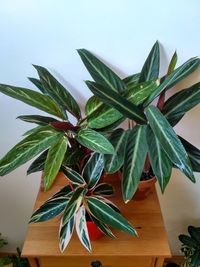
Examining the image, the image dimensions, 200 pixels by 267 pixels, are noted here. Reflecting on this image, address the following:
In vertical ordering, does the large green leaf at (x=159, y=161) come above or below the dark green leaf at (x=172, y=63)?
below

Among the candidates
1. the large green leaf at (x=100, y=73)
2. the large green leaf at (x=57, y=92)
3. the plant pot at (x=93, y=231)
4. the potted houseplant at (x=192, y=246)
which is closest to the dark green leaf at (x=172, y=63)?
the large green leaf at (x=100, y=73)

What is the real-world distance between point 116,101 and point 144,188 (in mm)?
392

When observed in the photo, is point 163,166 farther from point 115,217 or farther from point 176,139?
point 115,217

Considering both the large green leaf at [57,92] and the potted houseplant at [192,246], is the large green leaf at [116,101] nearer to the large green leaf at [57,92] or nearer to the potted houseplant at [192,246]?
the large green leaf at [57,92]

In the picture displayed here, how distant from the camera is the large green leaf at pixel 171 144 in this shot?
672mm

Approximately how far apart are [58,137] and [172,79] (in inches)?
13.0

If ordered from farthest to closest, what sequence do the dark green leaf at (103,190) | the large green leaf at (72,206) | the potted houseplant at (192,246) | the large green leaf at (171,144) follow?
the potted houseplant at (192,246), the dark green leaf at (103,190), the large green leaf at (72,206), the large green leaf at (171,144)

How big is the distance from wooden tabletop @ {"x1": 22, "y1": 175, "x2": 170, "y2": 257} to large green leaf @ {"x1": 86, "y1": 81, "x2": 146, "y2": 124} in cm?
41

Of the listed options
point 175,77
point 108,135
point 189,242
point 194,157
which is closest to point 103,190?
point 108,135

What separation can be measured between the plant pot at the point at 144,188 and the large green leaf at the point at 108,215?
18cm

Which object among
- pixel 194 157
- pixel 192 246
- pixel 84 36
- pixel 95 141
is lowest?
pixel 192 246

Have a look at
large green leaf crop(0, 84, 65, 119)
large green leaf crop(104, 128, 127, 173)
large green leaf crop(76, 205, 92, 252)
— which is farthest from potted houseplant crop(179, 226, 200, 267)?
large green leaf crop(0, 84, 65, 119)

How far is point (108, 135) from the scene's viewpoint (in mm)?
799

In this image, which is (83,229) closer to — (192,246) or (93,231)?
(93,231)
